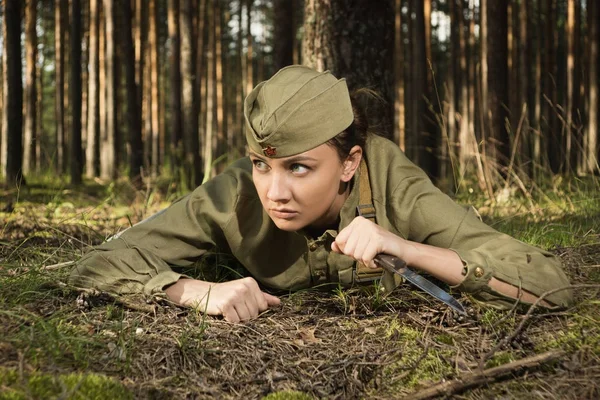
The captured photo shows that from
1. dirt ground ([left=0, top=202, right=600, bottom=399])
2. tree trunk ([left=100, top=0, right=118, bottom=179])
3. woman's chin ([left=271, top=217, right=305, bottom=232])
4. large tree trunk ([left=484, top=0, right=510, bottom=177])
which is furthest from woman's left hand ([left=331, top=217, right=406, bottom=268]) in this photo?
tree trunk ([left=100, top=0, right=118, bottom=179])

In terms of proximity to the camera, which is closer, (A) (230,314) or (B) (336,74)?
(A) (230,314)

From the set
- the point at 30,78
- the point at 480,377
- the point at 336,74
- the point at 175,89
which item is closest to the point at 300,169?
the point at 480,377

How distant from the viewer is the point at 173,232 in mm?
3123

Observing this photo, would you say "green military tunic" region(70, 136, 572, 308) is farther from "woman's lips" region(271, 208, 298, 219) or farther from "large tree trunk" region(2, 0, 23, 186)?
"large tree trunk" region(2, 0, 23, 186)

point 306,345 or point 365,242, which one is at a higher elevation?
point 365,242

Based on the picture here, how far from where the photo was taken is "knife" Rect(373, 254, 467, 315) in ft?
8.01

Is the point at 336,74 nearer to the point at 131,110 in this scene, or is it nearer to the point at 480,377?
the point at 480,377

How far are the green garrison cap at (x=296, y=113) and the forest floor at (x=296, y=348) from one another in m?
0.74

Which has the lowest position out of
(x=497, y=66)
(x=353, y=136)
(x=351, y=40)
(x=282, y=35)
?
(x=353, y=136)

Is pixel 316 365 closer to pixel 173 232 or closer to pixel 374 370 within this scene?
pixel 374 370

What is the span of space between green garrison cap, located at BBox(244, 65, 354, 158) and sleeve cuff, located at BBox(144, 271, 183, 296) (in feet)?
2.17

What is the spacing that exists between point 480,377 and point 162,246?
1.59 m

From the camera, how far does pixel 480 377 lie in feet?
7.39

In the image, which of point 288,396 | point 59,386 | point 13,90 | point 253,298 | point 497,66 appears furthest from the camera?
point 497,66
